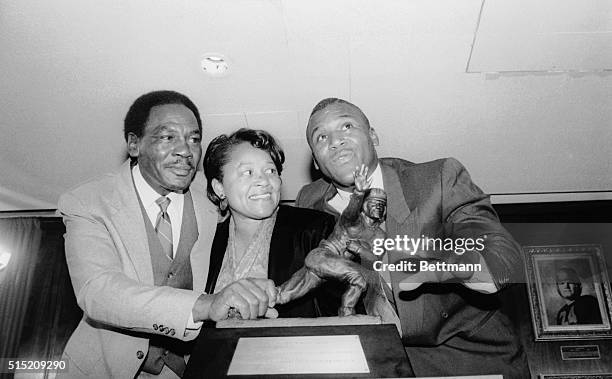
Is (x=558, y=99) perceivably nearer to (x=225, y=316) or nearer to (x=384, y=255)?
(x=384, y=255)

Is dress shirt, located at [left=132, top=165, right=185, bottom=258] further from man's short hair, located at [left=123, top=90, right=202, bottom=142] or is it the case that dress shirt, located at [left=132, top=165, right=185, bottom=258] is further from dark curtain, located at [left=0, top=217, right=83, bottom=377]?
dark curtain, located at [left=0, top=217, right=83, bottom=377]

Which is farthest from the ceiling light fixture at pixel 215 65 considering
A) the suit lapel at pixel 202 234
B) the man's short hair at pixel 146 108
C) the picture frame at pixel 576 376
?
the picture frame at pixel 576 376

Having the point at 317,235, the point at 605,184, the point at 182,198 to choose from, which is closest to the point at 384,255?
the point at 317,235

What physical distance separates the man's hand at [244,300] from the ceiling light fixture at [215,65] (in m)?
1.02

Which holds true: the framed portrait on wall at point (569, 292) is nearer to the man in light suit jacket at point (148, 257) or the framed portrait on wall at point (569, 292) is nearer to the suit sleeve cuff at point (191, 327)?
the man in light suit jacket at point (148, 257)

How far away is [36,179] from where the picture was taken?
240 centimetres

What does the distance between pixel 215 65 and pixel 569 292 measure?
182 cm

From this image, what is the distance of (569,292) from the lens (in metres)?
2.42

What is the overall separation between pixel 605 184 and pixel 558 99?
0.68 metres

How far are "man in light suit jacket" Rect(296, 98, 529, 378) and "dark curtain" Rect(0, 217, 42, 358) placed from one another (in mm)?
1701

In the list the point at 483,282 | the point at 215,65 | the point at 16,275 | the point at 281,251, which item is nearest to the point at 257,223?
the point at 281,251

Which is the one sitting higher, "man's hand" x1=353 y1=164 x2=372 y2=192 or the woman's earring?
the woman's earring

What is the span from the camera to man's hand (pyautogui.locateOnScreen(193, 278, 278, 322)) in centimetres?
95

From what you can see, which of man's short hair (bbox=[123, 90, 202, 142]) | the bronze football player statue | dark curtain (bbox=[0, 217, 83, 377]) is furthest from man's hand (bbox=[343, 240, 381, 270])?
dark curtain (bbox=[0, 217, 83, 377])
